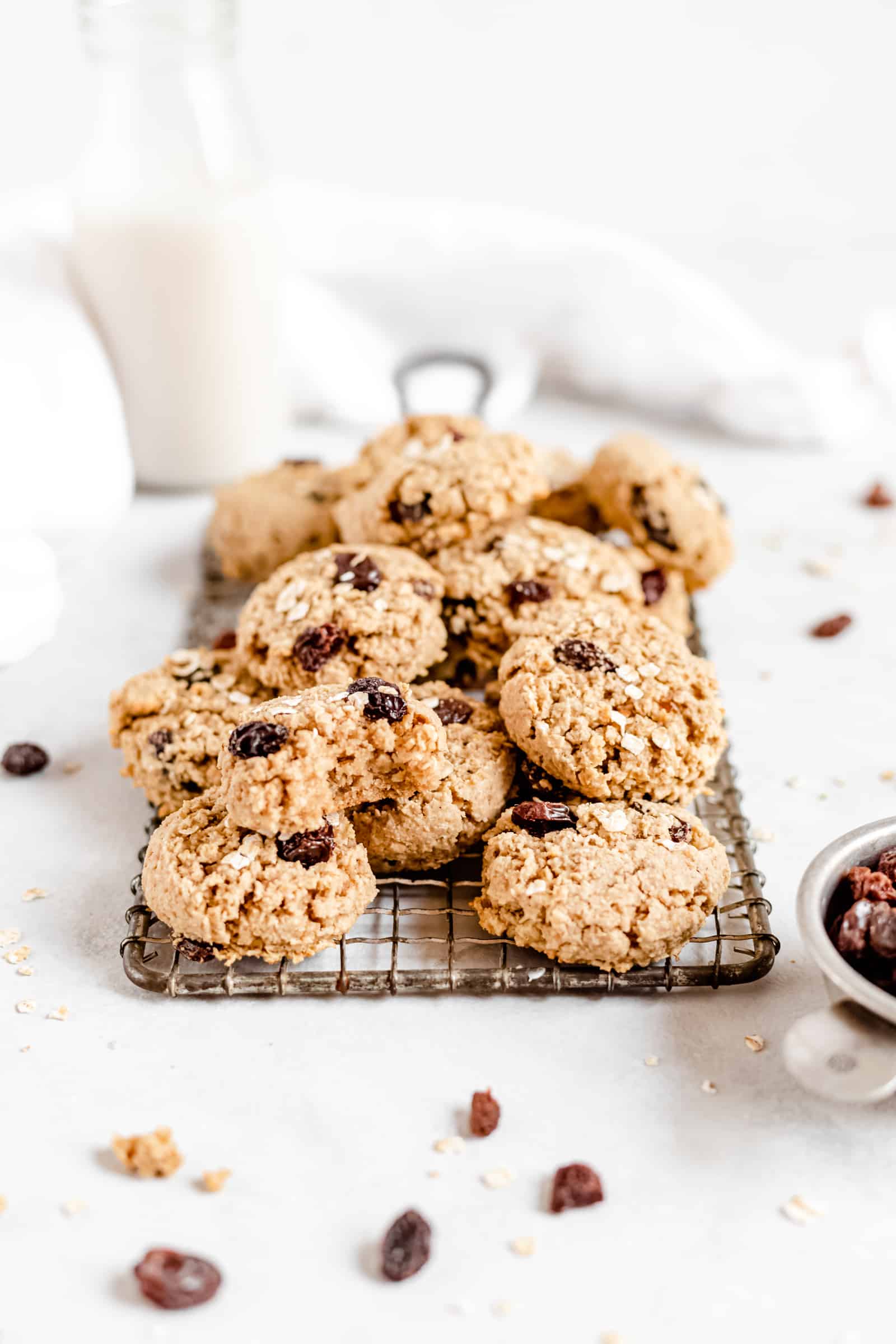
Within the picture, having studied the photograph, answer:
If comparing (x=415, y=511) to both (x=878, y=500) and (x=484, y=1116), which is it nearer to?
(x=484, y=1116)

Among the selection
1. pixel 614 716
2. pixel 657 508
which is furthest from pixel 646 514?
pixel 614 716

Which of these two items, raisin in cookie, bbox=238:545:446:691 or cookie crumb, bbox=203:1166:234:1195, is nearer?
cookie crumb, bbox=203:1166:234:1195

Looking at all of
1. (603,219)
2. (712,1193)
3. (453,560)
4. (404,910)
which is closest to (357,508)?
(453,560)

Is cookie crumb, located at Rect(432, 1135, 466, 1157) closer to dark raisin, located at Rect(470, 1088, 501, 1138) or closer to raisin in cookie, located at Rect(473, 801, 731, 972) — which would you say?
dark raisin, located at Rect(470, 1088, 501, 1138)

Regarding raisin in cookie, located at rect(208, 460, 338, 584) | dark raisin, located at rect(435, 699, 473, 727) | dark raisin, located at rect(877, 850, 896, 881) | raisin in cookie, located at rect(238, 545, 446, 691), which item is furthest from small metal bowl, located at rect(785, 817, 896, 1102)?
raisin in cookie, located at rect(208, 460, 338, 584)

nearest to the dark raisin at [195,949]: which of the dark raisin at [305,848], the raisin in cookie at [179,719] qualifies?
the dark raisin at [305,848]

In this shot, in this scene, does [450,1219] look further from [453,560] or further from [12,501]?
[12,501]
